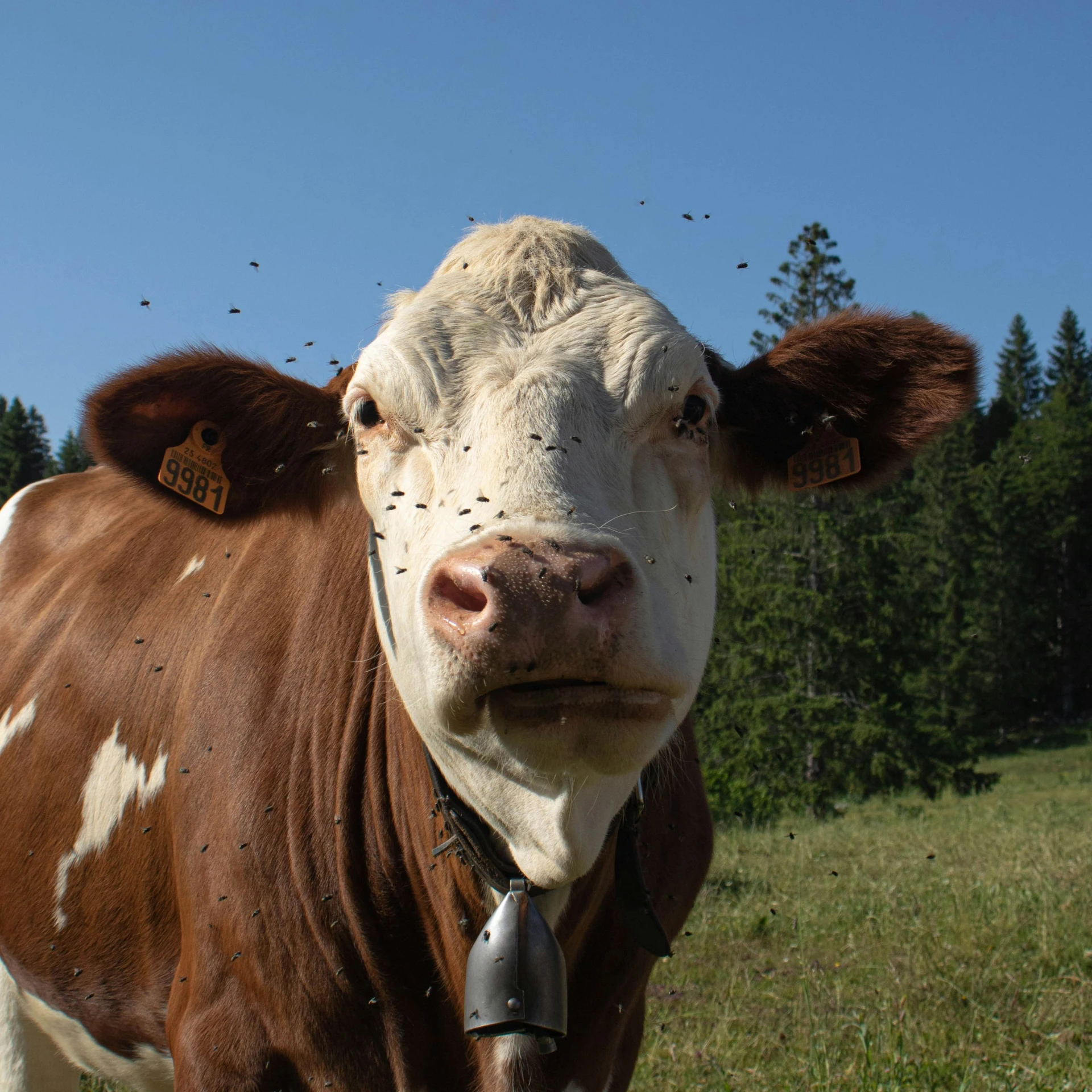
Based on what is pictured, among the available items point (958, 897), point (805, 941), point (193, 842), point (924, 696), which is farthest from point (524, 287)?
point (924, 696)

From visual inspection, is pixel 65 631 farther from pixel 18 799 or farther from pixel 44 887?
pixel 44 887

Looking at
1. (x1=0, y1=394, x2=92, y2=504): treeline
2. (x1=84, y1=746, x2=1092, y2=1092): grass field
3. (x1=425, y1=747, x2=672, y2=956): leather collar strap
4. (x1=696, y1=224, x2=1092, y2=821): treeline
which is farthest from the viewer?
(x1=0, y1=394, x2=92, y2=504): treeline

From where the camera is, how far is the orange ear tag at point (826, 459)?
3133mm

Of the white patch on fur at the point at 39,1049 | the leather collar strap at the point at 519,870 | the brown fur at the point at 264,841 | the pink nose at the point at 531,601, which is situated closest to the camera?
the pink nose at the point at 531,601

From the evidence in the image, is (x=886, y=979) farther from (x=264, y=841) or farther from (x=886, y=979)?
(x=264, y=841)

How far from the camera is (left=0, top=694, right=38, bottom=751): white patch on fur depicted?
3857 millimetres

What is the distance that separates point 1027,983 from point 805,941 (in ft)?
5.03

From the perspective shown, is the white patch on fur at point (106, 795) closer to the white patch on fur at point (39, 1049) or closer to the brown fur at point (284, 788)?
the brown fur at point (284, 788)

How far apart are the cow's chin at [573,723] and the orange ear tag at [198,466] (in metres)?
1.59

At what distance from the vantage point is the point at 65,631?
393 centimetres

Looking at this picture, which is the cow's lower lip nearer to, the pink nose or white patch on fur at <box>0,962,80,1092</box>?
the pink nose

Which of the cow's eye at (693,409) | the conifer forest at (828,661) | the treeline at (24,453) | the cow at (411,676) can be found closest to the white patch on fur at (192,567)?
the cow at (411,676)

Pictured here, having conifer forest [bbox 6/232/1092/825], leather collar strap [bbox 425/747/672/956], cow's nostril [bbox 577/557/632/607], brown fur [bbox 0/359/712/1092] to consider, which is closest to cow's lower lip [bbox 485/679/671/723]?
cow's nostril [bbox 577/557/632/607]

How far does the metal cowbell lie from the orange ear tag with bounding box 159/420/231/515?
152cm
